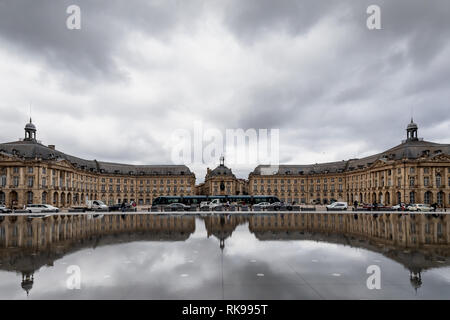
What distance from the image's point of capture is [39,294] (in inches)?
318

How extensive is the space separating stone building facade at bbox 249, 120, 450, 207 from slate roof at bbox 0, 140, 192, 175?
3886cm

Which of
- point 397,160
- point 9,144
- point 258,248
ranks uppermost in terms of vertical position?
point 9,144

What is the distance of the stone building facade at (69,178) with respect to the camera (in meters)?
66.8

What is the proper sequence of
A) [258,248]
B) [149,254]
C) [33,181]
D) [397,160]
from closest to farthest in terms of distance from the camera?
[149,254] < [258,248] < [33,181] < [397,160]

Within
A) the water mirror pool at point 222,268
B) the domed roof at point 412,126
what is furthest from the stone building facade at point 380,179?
the water mirror pool at point 222,268

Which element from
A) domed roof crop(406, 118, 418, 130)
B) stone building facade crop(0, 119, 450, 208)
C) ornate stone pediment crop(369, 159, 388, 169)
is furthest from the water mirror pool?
domed roof crop(406, 118, 418, 130)

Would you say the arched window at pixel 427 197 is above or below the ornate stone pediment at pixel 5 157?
below

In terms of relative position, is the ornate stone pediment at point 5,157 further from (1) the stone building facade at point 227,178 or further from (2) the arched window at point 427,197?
(2) the arched window at point 427,197

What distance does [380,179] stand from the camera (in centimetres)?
8006

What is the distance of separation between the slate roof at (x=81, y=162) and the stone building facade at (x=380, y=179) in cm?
3886

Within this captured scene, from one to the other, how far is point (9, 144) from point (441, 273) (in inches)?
3558

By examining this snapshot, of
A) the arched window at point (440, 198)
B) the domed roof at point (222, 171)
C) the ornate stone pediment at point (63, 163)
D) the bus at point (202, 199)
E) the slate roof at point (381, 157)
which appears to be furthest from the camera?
the domed roof at point (222, 171)
